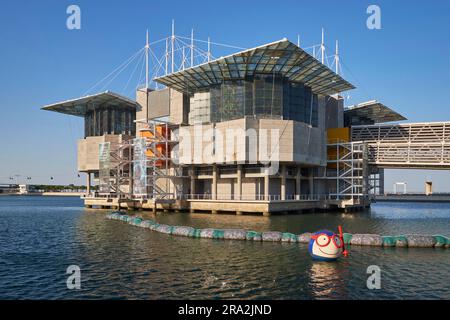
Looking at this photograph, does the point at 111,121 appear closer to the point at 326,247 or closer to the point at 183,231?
the point at 183,231

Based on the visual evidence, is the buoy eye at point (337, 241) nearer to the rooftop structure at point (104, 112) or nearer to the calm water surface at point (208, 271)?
the calm water surface at point (208, 271)

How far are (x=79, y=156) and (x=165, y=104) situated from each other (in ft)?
108

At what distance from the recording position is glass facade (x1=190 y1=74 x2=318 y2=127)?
7656cm

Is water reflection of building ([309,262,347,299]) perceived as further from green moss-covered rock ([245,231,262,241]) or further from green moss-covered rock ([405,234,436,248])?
green moss-covered rock ([405,234,436,248])

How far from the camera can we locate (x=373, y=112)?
4409 inches

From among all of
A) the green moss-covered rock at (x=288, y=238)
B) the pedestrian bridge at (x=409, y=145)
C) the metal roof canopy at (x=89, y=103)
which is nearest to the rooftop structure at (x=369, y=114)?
the pedestrian bridge at (x=409, y=145)

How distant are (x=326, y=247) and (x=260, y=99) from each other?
5359cm

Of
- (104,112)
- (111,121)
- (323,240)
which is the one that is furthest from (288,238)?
(104,112)

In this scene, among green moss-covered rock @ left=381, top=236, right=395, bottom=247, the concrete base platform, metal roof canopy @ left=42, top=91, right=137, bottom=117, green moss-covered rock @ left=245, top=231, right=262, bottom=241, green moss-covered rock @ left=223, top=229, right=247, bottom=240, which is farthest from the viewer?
metal roof canopy @ left=42, top=91, right=137, bottom=117

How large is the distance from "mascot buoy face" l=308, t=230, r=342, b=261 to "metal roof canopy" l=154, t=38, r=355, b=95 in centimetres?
4504

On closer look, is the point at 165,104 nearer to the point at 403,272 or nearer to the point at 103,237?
the point at 103,237

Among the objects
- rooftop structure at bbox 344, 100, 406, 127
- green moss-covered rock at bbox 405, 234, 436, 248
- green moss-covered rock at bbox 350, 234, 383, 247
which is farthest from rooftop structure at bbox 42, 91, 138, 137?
green moss-covered rock at bbox 405, 234, 436, 248

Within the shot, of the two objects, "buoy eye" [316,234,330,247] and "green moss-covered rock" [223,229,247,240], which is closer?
"buoy eye" [316,234,330,247]
